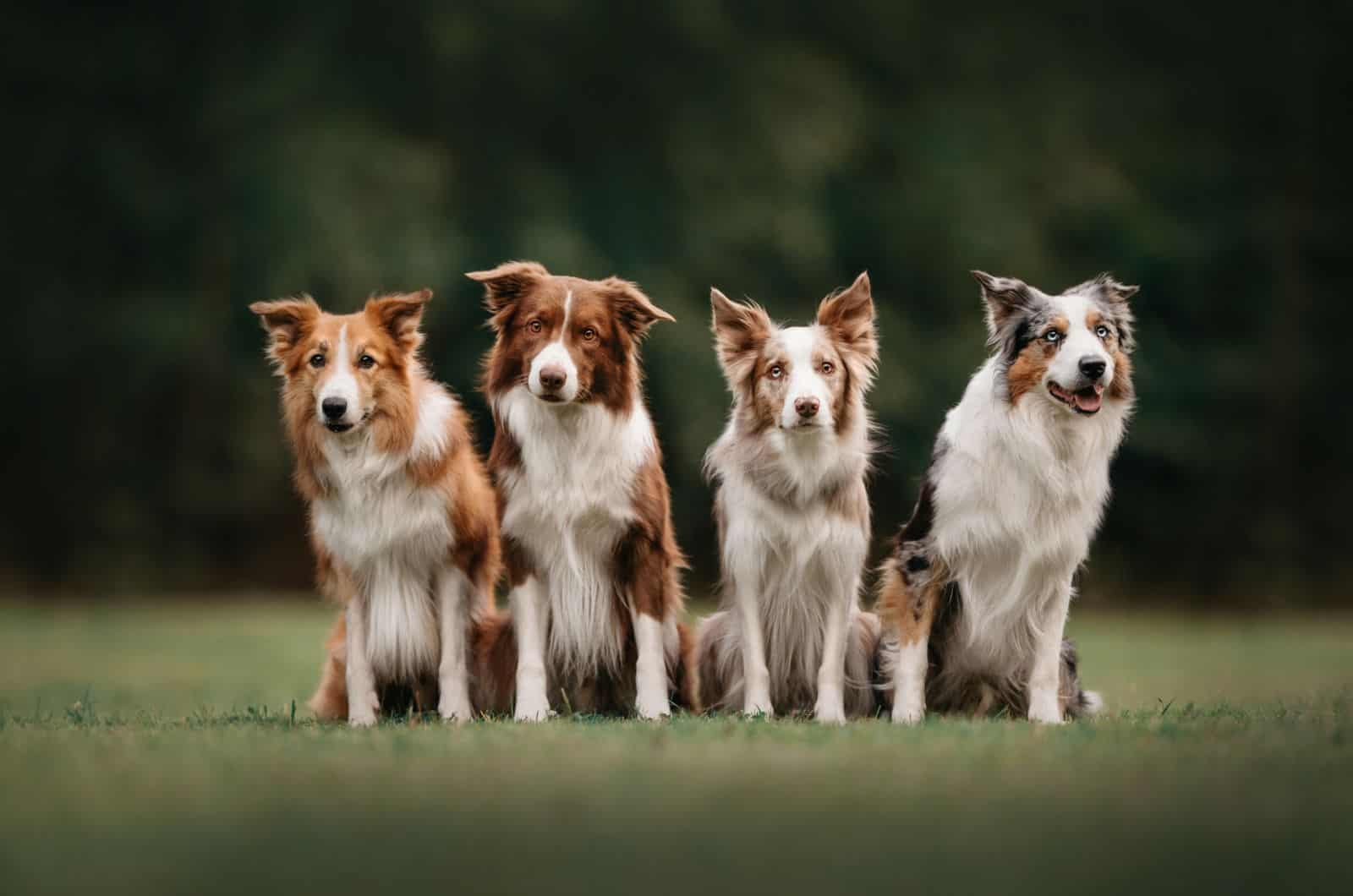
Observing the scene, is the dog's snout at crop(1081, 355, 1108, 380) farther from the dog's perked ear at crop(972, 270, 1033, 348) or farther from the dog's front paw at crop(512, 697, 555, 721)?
the dog's front paw at crop(512, 697, 555, 721)

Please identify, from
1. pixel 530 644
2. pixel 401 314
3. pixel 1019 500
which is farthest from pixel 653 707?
pixel 401 314

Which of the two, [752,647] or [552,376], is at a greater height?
[552,376]

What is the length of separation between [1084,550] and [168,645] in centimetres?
899

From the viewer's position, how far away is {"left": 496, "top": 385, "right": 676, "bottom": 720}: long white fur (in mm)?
6375

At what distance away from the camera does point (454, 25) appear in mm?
16484

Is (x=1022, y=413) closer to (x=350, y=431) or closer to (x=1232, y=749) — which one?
(x=1232, y=749)

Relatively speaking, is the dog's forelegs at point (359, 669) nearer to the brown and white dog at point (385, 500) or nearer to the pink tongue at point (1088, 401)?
the brown and white dog at point (385, 500)

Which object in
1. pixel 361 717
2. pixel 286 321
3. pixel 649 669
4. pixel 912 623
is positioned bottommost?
pixel 361 717

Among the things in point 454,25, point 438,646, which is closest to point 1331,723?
point 438,646

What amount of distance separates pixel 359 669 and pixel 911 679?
257 centimetres

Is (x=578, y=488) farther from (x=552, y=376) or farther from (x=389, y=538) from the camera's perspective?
(x=389, y=538)

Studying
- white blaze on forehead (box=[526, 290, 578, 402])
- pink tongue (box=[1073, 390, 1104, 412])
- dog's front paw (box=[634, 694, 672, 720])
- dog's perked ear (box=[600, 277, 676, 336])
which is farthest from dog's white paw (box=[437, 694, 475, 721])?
pink tongue (box=[1073, 390, 1104, 412])

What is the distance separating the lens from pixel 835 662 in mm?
6281

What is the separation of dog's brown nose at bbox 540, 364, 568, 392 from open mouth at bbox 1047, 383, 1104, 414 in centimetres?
216
